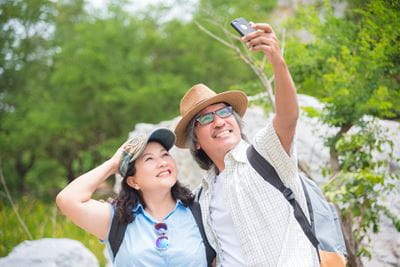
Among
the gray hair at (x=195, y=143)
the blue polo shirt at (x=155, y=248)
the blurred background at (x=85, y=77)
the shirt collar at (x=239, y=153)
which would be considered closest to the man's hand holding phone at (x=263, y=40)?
the shirt collar at (x=239, y=153)

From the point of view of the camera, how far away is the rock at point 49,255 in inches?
194

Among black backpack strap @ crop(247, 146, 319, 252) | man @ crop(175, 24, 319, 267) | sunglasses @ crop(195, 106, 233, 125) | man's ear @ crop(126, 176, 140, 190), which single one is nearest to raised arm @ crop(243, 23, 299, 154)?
man @ crop(175, 24, 319, 267)

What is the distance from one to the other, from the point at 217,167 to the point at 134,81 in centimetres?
1071

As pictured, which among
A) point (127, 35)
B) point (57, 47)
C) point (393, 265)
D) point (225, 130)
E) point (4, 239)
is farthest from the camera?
point (57, 47)

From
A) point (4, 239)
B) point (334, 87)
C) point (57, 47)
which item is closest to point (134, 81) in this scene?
point (57, 47)

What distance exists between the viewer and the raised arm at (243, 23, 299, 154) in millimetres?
2561

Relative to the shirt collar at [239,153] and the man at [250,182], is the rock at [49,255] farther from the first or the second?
the shirt collar at [239,153]

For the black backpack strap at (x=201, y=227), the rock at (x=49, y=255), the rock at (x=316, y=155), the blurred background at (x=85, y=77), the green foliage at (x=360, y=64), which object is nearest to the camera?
the black backpack strap at (x=201, y=227)

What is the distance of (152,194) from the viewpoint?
3.32 m

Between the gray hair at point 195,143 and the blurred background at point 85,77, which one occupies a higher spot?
the gray hair at point 195,143

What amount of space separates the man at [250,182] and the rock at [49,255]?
7.62ft

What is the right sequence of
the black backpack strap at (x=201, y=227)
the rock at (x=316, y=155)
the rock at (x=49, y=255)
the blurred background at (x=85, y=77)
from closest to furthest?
the black backpack strap at (x=201, y=227)
the rock at (x=49, y=255)
the rock at (x=316, y=155)
the blurred background at (x=85, y=77)

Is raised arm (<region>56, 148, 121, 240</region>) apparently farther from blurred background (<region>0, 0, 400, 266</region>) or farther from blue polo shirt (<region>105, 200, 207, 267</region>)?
blurred background (<region>0, 0, 400, 266</region>)

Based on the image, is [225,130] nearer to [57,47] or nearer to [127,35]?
[127,35]
